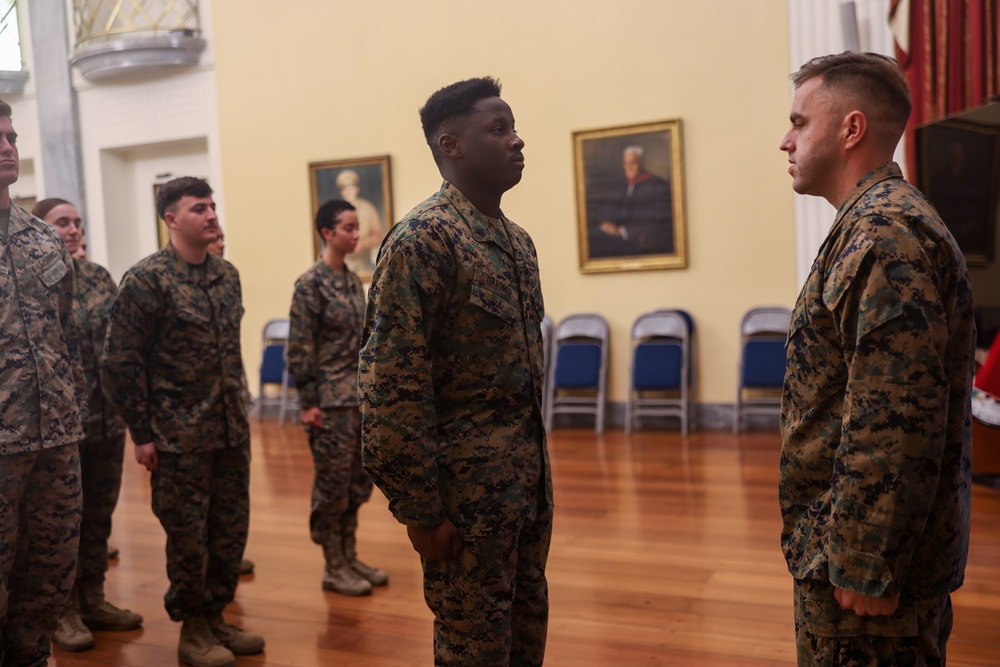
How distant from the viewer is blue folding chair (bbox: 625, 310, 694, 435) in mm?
7531

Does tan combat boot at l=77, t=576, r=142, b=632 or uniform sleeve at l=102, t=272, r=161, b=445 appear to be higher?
uniform sleeve at l=102, t=272, r=161, b=445

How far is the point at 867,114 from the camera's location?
1720 millimetres

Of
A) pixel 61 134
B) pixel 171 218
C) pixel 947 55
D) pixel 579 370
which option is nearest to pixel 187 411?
pixel 171 218

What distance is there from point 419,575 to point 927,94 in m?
4.57

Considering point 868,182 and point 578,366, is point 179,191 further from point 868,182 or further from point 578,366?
point 578,366

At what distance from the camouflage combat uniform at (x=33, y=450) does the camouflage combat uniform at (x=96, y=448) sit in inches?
41.8

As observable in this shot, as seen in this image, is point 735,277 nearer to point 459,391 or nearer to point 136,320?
point 136,320

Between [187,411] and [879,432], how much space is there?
2482 mm

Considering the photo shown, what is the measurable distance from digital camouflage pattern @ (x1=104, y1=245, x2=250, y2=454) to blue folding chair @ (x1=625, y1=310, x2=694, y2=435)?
4665 mm

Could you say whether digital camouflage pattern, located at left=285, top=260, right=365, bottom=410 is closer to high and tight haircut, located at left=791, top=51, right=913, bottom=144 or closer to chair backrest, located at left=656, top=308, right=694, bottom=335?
high and tight haircut, located at left=791, top=51, right=913, bottom=144

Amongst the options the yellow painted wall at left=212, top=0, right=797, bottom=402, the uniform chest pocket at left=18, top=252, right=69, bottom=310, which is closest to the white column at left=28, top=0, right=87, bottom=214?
the yellow painted wall at left=212, top=0, right=797, bottom=402

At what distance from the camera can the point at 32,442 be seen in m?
2.57

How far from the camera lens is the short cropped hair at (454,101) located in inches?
85.4

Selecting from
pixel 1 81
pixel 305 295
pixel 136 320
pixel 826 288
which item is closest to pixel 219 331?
pixel 136 320
